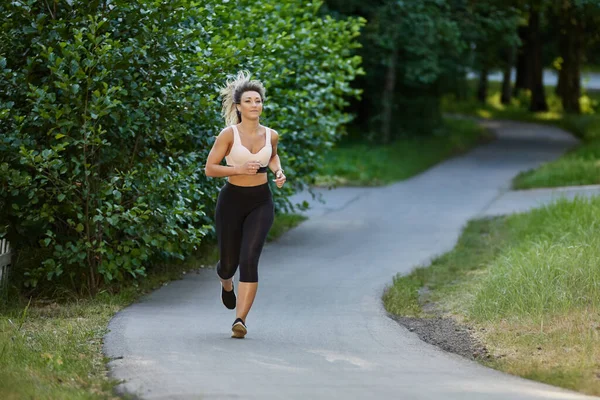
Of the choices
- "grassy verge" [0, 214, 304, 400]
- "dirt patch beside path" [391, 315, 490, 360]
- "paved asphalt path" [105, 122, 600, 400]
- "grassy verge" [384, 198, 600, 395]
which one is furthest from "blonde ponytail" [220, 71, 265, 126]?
"grassy verge" [384, 198, 600, 395]

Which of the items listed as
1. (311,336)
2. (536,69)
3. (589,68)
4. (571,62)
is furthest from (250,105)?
(589,68)

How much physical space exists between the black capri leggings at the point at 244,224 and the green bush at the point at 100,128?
4.08ft

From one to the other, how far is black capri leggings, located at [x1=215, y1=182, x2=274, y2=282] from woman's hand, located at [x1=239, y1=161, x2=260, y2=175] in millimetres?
235

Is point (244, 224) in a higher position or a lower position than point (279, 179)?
A: lower

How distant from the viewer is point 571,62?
1743 inches

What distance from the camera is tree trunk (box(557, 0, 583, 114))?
42406 mm

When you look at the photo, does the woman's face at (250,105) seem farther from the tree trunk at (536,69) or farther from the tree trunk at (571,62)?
the tree trunk at (536,69)

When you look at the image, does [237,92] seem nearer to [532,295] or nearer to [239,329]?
[239,329]

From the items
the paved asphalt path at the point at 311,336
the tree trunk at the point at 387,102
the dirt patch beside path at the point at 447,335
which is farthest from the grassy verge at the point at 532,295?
the tree trunk at the point at 387,102

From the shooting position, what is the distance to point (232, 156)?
7.77 metres

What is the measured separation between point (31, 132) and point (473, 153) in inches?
808

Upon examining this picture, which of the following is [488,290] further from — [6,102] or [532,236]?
[6,102]

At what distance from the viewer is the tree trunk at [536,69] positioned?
44094 millimetres

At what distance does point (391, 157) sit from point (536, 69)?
2099 cm
